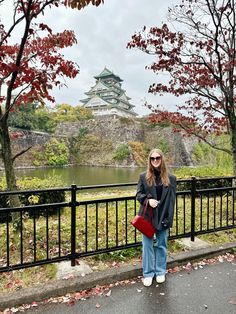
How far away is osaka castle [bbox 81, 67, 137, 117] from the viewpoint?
149 feet

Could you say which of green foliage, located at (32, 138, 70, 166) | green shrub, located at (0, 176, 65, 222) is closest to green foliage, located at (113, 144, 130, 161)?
green foliage, located at (32, 138, 70, 166)

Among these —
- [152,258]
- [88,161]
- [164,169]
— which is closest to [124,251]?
[152,258]

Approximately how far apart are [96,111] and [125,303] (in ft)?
147

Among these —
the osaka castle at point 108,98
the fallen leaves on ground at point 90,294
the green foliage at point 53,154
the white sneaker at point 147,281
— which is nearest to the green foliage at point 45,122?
the green foliage at point 53,154

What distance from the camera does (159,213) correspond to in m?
2.68

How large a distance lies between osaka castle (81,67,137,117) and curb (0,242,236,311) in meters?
40.8

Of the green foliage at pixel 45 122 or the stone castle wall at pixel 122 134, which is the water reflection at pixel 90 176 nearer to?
the stone castle wall at pixel 122 134

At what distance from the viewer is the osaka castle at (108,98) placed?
45312 mm

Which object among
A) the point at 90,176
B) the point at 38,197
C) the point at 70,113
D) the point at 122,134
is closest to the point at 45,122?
the point at 70,113

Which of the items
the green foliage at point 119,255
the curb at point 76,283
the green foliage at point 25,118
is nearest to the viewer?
the curb at point 76,283

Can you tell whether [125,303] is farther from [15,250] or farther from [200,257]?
[15,250]

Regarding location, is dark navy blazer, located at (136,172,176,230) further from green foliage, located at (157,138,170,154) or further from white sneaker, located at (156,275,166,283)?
green foliage, located at (157,138,170,154)

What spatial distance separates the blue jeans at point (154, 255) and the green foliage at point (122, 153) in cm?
3047

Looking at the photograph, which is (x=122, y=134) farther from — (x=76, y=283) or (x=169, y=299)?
(x=169, y=299)
